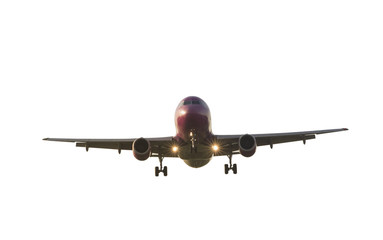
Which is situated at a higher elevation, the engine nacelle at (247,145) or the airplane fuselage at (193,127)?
the airplane fuselage at (193,127)

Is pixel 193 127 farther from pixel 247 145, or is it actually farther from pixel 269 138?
pixel 269 138

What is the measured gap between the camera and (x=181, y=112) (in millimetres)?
29781

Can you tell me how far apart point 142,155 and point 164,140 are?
3719 mm

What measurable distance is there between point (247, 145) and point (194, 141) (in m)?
2.85

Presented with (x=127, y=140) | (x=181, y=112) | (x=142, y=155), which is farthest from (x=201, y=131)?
(x=127, y=140)

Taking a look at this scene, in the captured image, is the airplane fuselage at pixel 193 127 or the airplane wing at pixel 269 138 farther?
the airplane wing at pixel 269 138

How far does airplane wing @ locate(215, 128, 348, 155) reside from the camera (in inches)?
1284

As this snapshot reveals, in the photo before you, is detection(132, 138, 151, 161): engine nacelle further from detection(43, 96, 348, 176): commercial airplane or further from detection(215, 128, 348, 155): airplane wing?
detection(215, 128, 348, 155): airplane wing

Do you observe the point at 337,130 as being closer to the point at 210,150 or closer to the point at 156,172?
the point at 210,150

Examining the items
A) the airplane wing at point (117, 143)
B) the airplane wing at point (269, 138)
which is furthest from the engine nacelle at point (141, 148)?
the airplane wing at point (269, 138)

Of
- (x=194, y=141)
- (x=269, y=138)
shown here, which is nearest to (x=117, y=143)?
(x=194, y=141)

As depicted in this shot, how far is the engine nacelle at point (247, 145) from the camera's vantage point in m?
29.2

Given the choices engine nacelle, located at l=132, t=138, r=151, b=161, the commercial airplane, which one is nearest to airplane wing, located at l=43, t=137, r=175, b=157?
the commercial airplane

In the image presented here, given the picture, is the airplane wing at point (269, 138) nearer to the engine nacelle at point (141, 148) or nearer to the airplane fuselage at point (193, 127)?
the airplane fuselage at point (193, 127)
